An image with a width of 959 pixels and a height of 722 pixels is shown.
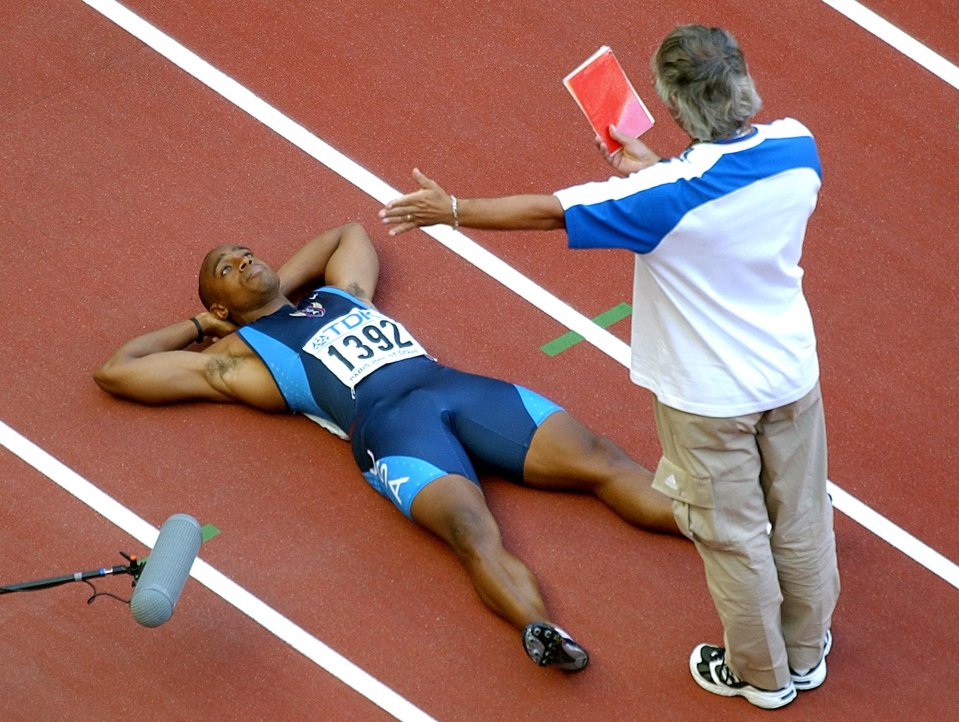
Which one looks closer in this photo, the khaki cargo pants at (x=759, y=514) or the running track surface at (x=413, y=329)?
the khaki cargo pants at (x=759, y=514)

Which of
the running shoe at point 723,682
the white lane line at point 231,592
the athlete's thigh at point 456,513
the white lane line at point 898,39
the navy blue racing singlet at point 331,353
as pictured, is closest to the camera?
the running shoe at point 723,682

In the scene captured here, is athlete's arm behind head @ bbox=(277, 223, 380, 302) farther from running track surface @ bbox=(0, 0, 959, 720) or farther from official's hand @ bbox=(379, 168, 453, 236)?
official's hand @ bbox=(379, 168, 453, 236)

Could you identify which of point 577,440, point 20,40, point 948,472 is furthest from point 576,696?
point 20,40

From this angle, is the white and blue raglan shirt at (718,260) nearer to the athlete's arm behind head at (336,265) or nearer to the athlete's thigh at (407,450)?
the athlete's thigh at (407,450)

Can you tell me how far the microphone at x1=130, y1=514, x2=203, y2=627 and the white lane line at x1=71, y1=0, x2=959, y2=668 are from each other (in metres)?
2.15

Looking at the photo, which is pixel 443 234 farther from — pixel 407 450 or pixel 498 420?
pixel 407 450

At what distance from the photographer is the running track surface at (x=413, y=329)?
5.24m

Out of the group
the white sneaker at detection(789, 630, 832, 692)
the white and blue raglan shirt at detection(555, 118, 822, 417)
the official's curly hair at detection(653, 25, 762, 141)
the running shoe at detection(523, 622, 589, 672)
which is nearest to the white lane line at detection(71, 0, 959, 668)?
the white sneaker at detection(789, 630, 832, 692)

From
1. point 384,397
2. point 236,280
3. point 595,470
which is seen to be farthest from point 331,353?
point 595,470

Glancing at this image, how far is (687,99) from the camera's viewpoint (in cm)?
409

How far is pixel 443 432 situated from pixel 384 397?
0.29 meters

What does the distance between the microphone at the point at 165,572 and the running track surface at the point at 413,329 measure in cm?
68

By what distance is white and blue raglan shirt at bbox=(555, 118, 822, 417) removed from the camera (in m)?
4.04

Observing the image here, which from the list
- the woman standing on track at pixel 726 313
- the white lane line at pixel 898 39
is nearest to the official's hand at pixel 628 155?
the woman standing on track at pixel 726 313
